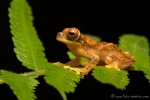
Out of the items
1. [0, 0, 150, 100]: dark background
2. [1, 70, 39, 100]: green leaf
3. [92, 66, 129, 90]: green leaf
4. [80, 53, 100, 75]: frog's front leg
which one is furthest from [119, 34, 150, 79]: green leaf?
[0, 0, 150, 100]: dark background

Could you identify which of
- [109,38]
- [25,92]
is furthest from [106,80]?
[109,38]

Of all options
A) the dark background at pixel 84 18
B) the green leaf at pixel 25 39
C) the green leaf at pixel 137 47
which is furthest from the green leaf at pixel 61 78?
the dark background at pixel 84 18

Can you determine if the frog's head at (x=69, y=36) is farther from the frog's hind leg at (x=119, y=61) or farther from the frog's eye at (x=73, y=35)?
the frog's hind leg at (x=119, y=61)

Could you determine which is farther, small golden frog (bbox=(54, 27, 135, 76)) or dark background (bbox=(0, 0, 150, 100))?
dark background (bbox=(0, 0, 150, 100))

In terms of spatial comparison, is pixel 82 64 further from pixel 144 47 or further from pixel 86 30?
pixel 86 30

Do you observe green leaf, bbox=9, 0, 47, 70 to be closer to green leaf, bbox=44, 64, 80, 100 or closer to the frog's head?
the frog's head

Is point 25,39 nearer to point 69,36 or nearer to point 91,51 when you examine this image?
point 69,36
